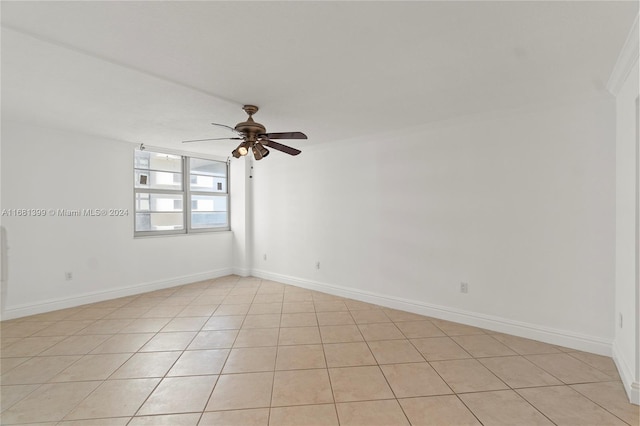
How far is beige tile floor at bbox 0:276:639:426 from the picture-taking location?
6.00 feet

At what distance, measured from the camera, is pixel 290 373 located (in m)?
2.30

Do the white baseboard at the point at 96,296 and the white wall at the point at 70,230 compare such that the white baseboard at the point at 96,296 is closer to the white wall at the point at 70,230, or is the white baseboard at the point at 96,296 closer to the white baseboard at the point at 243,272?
the white wall at the point at 70,230

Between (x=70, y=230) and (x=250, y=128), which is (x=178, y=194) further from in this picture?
(x=250, y=128)

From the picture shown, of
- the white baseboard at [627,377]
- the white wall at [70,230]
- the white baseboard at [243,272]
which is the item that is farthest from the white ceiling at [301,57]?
the white baseboard at [243,272]

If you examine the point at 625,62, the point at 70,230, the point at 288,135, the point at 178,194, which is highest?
the point at 625,62

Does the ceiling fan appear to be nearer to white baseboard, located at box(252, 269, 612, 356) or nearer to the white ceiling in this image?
the white ceiling

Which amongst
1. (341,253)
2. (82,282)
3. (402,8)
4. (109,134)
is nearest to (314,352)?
(341,253)

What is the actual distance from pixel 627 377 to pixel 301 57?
327 centimetres

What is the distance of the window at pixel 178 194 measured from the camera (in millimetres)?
4797

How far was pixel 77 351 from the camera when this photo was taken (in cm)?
267

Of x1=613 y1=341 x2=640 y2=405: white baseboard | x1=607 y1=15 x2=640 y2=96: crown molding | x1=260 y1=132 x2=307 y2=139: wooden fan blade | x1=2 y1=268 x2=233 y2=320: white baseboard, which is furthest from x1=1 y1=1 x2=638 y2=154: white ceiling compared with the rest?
x1=2 y1=268 x2=233 y2=320: white baseboard

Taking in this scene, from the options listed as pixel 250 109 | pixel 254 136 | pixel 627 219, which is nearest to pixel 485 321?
pixel 627 219

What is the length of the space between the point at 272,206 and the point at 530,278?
403cm

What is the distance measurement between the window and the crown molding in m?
5.65
